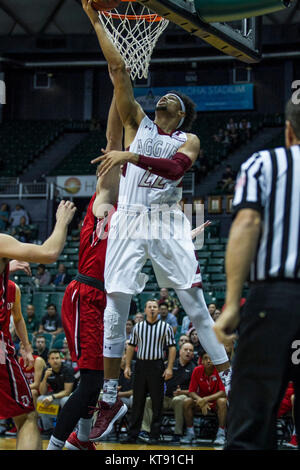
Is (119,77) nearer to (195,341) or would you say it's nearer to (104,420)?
A: (104,420)

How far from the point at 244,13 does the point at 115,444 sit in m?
7.12

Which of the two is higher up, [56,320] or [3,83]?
[3,83]

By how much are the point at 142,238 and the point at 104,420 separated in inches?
59.2

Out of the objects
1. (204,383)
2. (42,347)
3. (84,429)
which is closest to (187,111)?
(84,429)

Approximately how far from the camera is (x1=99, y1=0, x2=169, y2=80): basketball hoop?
675 cm

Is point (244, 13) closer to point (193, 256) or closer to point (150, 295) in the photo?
point (193, 256)

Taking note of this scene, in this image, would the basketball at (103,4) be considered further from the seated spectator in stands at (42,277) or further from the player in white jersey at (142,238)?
the seated spectator in stands at (42,277)

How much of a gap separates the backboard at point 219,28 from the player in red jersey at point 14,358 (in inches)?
78.3

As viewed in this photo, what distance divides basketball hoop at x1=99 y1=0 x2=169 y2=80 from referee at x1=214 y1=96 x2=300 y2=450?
12.1ft

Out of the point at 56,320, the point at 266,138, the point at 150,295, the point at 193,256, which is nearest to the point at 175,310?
the point at 150,295

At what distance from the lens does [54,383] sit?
11.4 m

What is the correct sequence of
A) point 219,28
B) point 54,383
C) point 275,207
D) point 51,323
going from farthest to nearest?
point 51,323 → point 54,383 → point 219,28 → point 275,207

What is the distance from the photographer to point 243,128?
27234mm

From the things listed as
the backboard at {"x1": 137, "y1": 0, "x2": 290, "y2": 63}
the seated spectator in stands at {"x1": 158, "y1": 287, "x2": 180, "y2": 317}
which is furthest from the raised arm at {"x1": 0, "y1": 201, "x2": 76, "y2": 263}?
Answer: the seated spectator in stands at {"x1": 158, "y1": 287, "x2": 180, "y2": 317}
